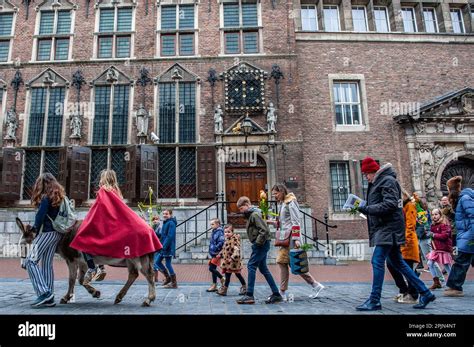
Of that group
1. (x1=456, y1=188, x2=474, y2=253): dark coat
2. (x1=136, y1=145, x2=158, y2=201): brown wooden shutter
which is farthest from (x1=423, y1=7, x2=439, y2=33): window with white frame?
(x1=456, y1=188, x2=474, y2=253): dark coat

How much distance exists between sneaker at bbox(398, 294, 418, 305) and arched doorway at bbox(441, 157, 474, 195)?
12.4 meters

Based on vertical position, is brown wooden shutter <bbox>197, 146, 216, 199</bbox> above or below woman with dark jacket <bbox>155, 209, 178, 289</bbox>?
above

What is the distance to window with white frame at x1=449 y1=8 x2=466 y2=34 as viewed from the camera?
18125mm

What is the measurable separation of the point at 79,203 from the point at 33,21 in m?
9.45

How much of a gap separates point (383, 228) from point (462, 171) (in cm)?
1410

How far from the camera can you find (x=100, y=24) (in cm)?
1678

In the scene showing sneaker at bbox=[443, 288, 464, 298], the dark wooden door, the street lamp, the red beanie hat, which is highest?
the street lamp

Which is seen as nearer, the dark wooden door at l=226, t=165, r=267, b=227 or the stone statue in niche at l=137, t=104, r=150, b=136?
the dark wooden door at l=226, t=165, r=267, b=227

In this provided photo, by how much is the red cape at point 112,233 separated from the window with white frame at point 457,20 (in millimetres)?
20102

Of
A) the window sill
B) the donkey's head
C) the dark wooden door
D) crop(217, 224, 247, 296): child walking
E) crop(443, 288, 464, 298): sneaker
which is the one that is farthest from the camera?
the window sill

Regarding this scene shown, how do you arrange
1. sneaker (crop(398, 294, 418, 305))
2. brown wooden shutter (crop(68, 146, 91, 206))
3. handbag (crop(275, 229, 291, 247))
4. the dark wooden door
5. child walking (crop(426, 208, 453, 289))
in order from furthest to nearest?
the dark wooden door, brown wooden shutter (crop(68, 146, 91, 206)), child walking (crop(426, 208, 453, 289)), handbag (crop(275, 229, 291, 247)), sneaker (crop(398, 294, 418, 305))

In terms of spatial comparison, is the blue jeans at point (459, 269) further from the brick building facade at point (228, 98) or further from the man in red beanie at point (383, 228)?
the brick building facade at point (228, 98)

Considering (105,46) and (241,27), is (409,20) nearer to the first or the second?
(241,27)

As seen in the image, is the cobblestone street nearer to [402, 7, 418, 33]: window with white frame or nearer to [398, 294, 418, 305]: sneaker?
[398, 294, 418, 305]: sneaker
